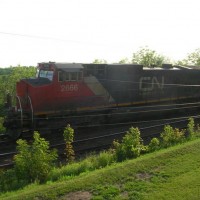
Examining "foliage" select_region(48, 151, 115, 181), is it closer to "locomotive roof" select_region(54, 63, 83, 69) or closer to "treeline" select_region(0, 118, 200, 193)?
"treeline" select_region(0, 118, 200, 193)

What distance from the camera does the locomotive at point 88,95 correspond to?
15047 millimetres

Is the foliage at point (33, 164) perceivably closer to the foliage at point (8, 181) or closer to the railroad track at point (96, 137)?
the foliage at point (8, 181)

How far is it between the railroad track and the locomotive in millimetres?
539

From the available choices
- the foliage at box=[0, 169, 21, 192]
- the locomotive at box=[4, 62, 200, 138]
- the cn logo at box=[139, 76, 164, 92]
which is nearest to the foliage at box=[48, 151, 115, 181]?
the foliage at box=[0, 169, 21, 192]

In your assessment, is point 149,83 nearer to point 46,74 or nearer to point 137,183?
point 46,74

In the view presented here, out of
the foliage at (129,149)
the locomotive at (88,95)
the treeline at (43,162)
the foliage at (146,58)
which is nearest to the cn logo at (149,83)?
the locomotive at (88,95)

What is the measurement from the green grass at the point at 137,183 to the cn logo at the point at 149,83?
10.2m

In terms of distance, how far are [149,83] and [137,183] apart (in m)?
12.7

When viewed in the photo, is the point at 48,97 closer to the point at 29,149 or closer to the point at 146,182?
the point at 29,149

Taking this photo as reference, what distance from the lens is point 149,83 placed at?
20.0 m

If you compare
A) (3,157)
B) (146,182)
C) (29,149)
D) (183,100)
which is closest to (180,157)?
(146,182)

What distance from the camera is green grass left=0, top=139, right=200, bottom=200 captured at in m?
7.23

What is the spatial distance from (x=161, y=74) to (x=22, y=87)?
10.3 metres

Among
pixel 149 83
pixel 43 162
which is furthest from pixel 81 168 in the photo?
pixel 149 83
